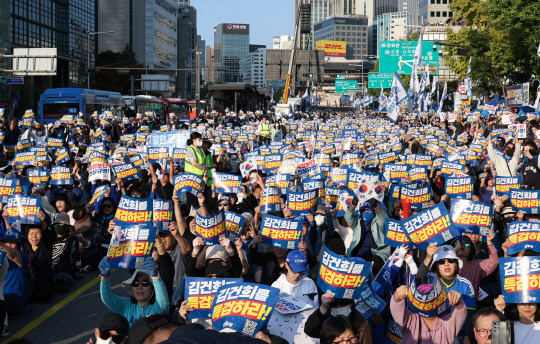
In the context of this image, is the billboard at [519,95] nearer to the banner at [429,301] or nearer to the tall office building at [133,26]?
the banner at [429,301]

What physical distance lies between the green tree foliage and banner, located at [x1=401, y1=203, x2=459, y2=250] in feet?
81.3

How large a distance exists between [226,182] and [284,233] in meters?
4.11

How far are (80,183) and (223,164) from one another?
4.23 meters

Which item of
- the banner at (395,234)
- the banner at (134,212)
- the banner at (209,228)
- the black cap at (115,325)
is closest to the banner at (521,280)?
the banner at (395,234)

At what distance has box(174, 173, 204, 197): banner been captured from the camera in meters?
11.6

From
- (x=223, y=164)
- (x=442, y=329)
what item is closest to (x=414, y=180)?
(x=223, y=164)

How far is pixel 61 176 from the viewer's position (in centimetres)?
1400

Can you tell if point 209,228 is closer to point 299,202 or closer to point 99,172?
point 299,202

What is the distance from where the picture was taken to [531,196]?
10195mm

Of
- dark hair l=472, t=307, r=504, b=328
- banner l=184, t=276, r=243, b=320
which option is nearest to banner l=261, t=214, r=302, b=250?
banner l=184, t=276, r=243, b=320

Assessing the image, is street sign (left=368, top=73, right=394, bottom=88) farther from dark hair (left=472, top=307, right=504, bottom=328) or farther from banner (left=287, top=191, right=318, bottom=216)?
dark hair (left=472, top=307, right=504, bottom=328)

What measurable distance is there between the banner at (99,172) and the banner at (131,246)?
23.4 ft

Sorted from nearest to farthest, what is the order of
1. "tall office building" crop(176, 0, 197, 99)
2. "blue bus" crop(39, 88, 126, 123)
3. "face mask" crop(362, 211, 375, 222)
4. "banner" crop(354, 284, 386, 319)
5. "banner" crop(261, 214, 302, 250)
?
"banner" crop(354, 284, 386, 319)
"banner" crop(261, 214, 302, 250)
"face mask" crop(362, 211, 375, 222)
"blue bus" crop(39, 88, 126, 123)
"tall office building" crop(176, 0, 197, 99)

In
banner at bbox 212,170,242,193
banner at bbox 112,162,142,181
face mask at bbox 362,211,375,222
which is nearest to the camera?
face mask at bbox 362,211,375,222
